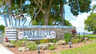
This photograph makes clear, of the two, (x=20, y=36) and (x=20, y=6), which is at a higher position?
(x=20, y=6)

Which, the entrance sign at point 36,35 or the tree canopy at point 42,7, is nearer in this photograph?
the entrance sign at point 36,35

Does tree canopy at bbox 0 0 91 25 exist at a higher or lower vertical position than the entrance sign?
higher

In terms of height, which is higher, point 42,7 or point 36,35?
point 42,7

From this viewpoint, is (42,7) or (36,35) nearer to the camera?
(36,35)

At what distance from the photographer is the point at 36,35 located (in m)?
15.8

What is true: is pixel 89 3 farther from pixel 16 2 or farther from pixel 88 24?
pixel 88 24

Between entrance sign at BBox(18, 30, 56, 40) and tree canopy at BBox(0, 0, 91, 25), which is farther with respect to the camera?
tree canopy at BBox(0, 0, 91, 25)

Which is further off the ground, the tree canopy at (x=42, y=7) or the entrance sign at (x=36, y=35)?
the tree canopy at (x=42, y=7)

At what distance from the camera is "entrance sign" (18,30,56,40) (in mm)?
15580

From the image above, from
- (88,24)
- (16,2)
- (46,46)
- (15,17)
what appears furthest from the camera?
(88,24)

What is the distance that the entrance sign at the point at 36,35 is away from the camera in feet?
51.1

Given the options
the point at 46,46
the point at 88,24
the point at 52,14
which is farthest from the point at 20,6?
the point at 88,24

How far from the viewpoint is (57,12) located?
28.4m

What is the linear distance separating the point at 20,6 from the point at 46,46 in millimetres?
14185
